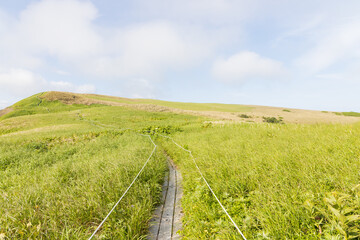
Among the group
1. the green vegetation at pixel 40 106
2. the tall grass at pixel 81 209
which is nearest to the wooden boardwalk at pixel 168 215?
the tall grass at pixel 81 209

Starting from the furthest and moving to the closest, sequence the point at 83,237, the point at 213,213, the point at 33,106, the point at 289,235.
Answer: the point at 33,106
the point at 213,213
the point at 83,237
the point at 289,235

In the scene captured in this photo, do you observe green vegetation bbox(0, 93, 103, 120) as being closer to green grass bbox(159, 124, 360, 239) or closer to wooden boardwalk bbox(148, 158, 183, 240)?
wooden boardwalk bbox(148, 158, 183, 240)

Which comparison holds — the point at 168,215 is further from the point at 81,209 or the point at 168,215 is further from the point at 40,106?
the point at 40,106

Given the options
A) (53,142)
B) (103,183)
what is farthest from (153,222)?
(53,142)

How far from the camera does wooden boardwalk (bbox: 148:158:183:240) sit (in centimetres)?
333

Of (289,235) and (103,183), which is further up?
(289,235)

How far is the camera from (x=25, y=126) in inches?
1039

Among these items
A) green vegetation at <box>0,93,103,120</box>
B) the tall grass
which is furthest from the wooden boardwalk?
green vegetation at <box>0,93,103,120</box>

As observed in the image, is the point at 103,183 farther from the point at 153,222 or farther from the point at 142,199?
the point at 153,222

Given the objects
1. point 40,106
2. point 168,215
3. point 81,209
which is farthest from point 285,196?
point 40,106

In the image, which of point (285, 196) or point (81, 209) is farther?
point (81, 209)

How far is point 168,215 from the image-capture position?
3.93 metres

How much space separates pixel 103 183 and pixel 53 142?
11.5 metres

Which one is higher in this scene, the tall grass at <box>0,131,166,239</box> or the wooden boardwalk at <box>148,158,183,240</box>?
the tall grass at <box>0,131,166,239</box>
